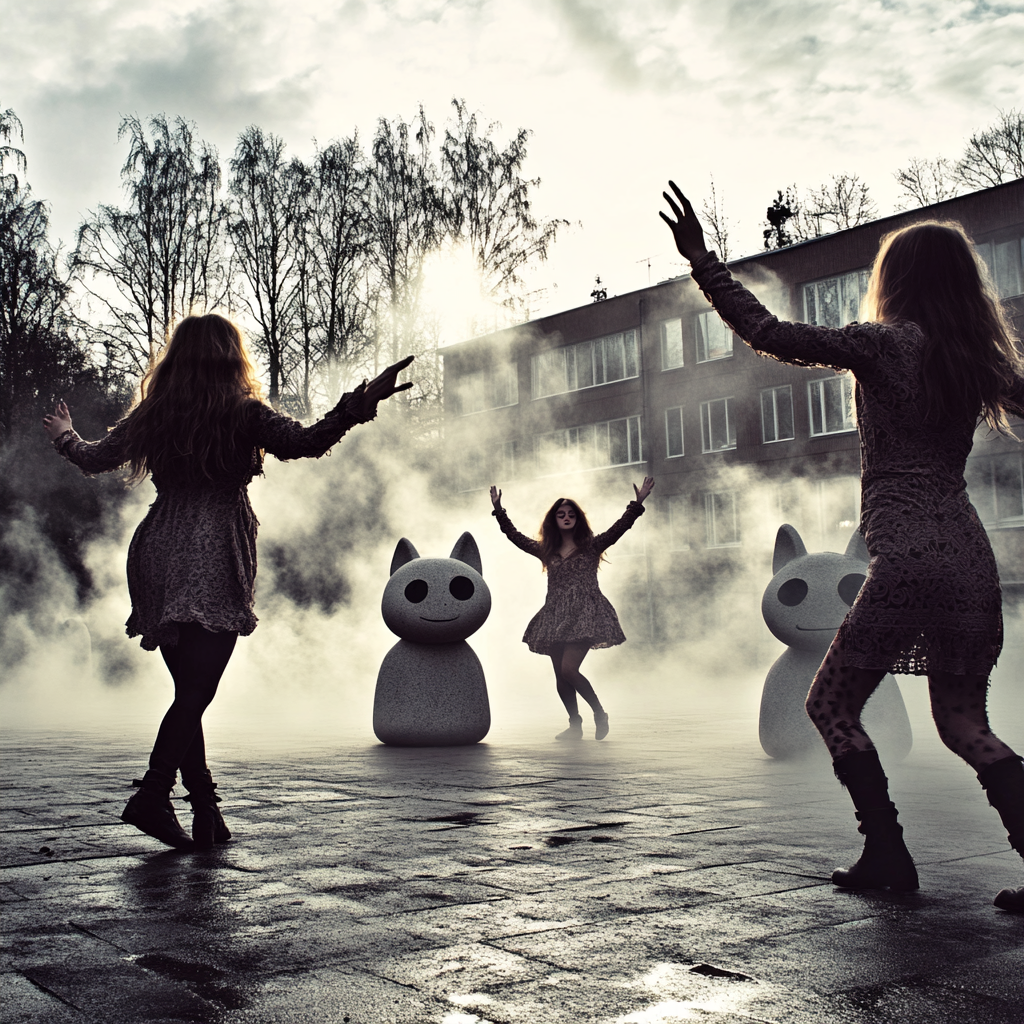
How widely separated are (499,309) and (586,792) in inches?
1033

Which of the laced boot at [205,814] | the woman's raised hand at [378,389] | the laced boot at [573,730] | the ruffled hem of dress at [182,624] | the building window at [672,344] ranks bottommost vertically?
the laced boot at [573,730]

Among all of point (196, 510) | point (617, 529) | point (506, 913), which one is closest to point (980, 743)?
point (506, 913)

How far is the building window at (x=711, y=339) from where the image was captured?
34.0m

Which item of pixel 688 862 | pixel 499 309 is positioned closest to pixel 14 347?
pixel 499 309

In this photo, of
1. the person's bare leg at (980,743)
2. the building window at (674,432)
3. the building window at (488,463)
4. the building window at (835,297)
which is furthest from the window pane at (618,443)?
the person's bare leg at (980,743)

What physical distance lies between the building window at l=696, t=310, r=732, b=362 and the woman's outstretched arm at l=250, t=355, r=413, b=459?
30648mm

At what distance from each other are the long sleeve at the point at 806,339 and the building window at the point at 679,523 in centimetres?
3115

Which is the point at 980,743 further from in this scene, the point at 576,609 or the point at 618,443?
the point at 618,443

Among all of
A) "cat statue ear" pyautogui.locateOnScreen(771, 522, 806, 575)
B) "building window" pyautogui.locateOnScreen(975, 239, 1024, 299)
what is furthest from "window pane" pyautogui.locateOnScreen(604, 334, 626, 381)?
"cat statue ear" pyautogui.locateOnScreen(771, 522, 806, 575)

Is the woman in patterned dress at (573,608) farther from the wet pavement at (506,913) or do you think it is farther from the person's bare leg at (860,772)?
the person's bare leg at (860,772)

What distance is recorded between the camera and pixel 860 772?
3.19 meters

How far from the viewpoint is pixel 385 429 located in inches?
1029

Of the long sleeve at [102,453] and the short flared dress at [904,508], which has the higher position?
the long sleeve at [102,453]

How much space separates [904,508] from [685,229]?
38.9 inches
